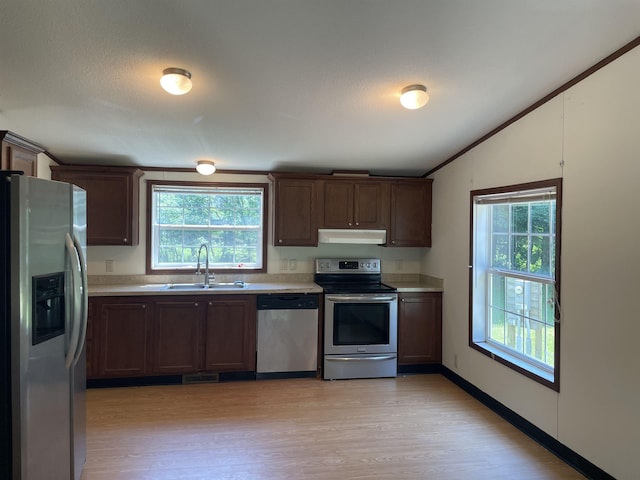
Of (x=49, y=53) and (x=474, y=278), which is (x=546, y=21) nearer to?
(x=474, y=278)

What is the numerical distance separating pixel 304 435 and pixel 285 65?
8.13 feet

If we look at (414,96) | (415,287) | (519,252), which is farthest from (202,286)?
(519,252)

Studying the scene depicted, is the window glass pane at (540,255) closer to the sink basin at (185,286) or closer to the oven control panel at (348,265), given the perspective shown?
the oven control panel at (348,265)

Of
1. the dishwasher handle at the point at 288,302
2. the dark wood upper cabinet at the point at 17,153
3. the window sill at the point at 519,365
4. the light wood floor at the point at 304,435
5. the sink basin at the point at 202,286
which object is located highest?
the dark wood upper cabinet at the point at 17,153

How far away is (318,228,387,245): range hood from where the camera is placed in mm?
4219

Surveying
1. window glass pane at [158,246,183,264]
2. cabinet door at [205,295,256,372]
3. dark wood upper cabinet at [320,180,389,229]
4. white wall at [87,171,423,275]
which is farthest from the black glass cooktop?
window glass pane at [158,246,183,264]

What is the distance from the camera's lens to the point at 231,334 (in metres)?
3.79

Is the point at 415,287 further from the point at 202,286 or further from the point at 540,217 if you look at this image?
the point at 202,286

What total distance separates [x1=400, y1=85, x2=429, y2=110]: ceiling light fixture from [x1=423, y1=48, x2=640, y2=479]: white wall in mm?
902

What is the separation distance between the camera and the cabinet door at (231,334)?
376 centimetres

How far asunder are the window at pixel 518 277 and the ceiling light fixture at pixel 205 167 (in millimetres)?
2509

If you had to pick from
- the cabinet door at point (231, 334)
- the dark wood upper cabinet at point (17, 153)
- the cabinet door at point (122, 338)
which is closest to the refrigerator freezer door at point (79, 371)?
the dark wood upper cabinet at point (17, 153)

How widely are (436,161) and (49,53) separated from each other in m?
3.33

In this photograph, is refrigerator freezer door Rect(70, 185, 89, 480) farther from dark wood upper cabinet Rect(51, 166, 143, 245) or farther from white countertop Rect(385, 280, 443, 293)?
white countertop Rect(385, 280, 443, 293)
